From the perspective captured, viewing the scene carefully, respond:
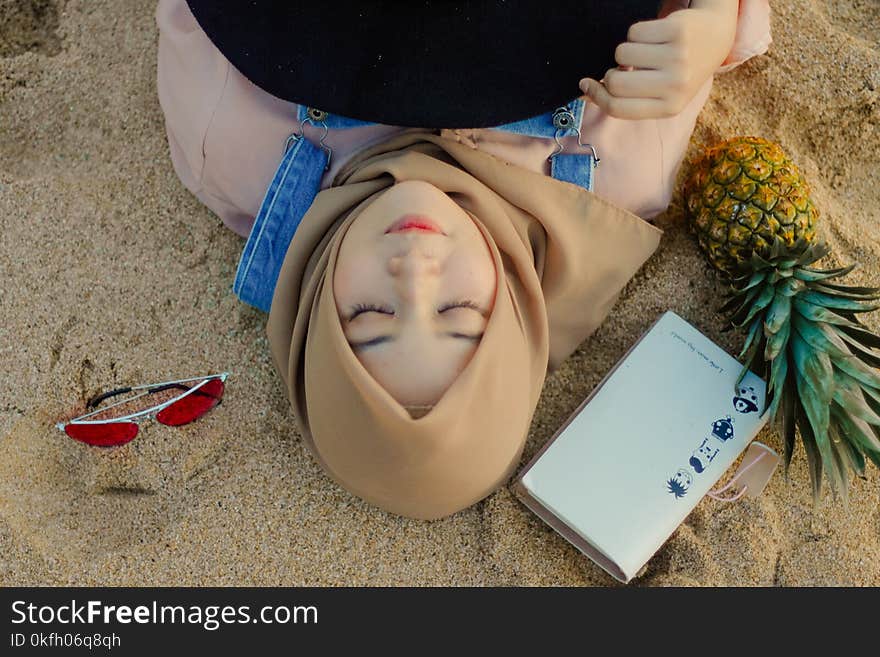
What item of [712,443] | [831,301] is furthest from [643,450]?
[831,301]

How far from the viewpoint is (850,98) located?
1.92 metres

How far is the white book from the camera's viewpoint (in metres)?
1.71

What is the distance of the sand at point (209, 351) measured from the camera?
5.83 feet

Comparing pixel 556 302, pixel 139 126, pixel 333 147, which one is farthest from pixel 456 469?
pixel 139 126

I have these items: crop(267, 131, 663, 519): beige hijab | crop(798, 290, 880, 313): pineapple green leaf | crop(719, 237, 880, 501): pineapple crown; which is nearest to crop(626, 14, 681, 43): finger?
crop(267, 131, 663, 519): beige hijab

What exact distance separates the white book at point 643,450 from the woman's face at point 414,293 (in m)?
0.51

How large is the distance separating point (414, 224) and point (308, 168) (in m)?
0.41

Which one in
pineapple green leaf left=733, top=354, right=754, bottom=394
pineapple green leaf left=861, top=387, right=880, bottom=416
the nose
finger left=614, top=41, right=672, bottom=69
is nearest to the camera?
the nose

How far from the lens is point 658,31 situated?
145cm

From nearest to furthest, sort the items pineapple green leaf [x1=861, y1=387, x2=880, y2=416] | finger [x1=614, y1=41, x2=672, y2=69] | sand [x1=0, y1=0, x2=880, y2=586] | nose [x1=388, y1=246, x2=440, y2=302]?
nose [x1=388, y1=246, x2=440, y2=302] → finger [x1=614, y1=41, x2=672, y2=69] → pineapple green leaf [x1=861, y1=387, x2=880, y2=416] → sand [x1=0, y1=0, x2=880, y2=586]

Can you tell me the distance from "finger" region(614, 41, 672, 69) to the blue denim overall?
0.20 m

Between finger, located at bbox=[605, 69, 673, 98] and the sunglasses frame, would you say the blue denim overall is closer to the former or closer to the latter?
finger, located at bbox=[605, 69, 673, 98]

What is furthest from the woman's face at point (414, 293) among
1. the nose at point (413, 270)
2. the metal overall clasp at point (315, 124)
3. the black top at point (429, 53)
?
the metal overall clasp at point (315, 124)
